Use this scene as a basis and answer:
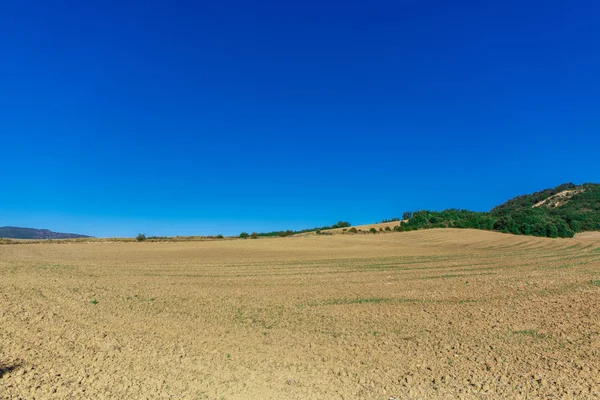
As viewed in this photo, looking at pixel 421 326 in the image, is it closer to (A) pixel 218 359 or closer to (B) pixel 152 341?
(A) pixel 218 359

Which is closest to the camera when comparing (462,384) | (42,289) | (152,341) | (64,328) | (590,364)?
(462,384)

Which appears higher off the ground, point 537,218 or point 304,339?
point 537,218

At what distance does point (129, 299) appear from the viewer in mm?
15633

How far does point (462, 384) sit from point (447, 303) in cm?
718

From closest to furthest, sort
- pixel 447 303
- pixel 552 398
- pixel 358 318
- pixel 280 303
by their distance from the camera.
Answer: pixel 552 398
pixel 358 318
pixel 447 303
pixel 280 303

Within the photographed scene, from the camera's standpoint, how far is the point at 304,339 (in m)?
10.3

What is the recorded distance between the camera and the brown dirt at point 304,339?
727 centimetres

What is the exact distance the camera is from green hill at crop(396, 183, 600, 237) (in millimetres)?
62138

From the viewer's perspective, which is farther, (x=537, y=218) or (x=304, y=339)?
(x=537, y=218)

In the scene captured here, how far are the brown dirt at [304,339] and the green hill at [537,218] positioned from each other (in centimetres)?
5000

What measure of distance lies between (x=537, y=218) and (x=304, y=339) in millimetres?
67270

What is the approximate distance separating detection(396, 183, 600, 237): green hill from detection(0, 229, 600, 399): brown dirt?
5000 cm

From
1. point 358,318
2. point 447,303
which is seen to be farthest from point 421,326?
point 447,303

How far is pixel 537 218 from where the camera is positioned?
63.6m
